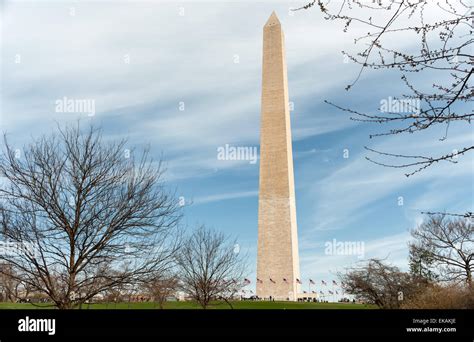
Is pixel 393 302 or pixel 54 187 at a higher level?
pixel 54 187

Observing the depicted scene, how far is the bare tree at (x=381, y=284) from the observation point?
2603 cm

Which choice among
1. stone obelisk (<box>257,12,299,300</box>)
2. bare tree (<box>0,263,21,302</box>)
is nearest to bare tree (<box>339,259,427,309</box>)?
stone obelisk (<box>257,12,299,300</box>)

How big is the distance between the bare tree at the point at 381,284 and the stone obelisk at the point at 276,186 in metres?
12.8

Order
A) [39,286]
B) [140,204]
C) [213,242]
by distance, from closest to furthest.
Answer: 1. [39,286]
2. [140,204]
3. [213,242]

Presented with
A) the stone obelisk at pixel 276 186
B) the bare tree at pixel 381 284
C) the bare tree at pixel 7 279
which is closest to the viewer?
the bare tree at pixel 7 279

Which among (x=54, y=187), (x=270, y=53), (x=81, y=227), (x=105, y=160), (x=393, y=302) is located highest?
(x=270, y=53)

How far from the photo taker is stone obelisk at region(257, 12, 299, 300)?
139 ft

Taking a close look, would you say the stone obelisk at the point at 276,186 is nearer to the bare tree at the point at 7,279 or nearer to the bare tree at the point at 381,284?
the bare tree at the point at 381,284

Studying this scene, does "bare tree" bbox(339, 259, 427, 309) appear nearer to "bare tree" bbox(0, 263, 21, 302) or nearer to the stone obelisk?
the stone obelisk

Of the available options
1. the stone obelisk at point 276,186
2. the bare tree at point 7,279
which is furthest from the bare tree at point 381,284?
the bare tree at point 7,279
